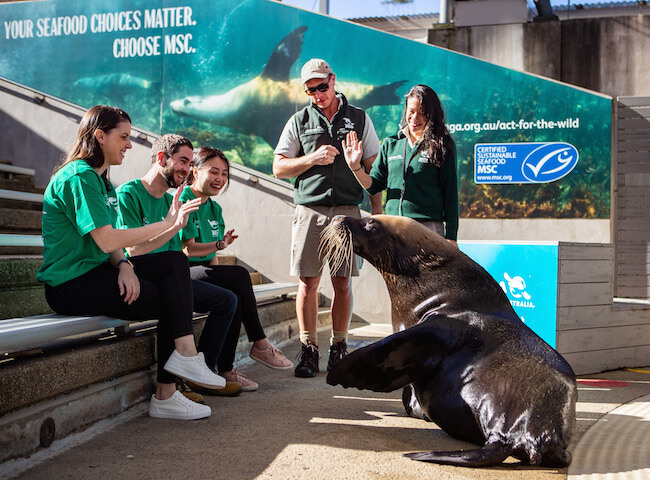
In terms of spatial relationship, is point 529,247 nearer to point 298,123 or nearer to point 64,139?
point 298,123

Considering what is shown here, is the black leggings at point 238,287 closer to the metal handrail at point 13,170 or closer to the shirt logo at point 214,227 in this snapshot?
the shirt logo at point 214,227

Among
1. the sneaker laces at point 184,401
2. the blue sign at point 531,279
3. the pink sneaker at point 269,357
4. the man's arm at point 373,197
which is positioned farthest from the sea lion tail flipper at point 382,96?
the sneaker laces at point 184,401

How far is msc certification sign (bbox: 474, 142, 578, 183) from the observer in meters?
7.20

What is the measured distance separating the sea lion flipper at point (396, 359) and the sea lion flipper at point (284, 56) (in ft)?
19.1

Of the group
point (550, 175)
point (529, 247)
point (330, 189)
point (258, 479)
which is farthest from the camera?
point (550, 175)

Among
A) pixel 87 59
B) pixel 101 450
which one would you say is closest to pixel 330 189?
pixel 101 450

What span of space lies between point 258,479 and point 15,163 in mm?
6879

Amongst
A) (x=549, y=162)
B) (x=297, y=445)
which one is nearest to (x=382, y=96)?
(x=549, y=162)

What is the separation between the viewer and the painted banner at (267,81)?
725 cm

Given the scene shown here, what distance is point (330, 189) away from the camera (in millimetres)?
4145

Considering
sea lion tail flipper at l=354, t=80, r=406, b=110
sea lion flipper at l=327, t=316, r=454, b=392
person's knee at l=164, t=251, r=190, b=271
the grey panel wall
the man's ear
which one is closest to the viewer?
sea lion flipper at l=327, t=316, r=454, b=392

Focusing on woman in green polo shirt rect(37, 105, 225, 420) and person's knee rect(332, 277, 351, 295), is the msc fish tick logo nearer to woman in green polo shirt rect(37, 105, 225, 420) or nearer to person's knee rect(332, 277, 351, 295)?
person's knee rect(332, 277, 351, 295)

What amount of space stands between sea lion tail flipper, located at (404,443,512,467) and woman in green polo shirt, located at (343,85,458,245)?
57.8 inches

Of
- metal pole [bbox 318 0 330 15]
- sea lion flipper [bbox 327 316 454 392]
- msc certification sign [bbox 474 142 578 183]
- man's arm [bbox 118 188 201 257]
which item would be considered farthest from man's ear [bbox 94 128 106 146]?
metal pole [bbox 318 0 330 15]
